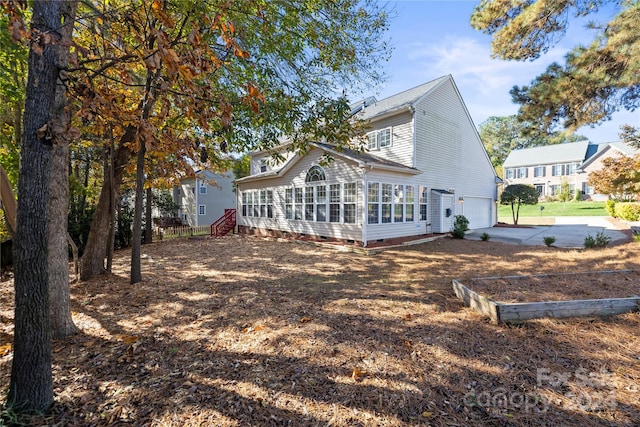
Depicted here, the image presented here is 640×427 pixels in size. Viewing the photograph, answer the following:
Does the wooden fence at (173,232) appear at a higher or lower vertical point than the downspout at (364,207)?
lower

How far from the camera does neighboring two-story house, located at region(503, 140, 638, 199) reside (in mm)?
34531

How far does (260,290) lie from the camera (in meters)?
5.80

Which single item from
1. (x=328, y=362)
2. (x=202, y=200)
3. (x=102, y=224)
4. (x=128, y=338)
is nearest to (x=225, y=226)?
(x=202, y=200)

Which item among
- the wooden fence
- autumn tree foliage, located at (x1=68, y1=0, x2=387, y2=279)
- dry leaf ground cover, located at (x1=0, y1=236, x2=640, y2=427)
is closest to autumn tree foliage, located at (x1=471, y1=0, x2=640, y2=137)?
autumn tree foliage, located at (x1=68, y1=0, x2=387, y2=279)

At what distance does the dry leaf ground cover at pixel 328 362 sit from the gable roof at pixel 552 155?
44.9 meters

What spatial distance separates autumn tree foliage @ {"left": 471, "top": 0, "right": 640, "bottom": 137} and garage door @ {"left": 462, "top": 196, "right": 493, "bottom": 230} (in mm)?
8038

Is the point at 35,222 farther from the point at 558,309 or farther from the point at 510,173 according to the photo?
the point at 510,173

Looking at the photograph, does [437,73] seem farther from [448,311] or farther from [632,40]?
[448,311]

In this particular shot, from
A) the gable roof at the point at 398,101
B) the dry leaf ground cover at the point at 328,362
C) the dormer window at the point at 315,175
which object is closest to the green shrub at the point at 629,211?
the gable roof at the point at 398,101

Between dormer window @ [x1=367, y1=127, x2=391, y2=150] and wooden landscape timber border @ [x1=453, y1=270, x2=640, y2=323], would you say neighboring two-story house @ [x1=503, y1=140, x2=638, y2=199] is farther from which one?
wooden landscape timber border @ [x1=453, y1=270, x2=640, y2=323]

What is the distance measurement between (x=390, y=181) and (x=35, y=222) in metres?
11.4

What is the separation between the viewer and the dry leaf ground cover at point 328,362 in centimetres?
237

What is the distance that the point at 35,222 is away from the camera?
2238 mm

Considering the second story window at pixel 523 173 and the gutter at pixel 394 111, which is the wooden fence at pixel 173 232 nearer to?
the gutter at pixel 394 111
